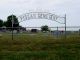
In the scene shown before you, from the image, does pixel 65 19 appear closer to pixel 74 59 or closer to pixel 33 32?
pixel 33 32

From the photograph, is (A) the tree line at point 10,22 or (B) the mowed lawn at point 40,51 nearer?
(B) the mowed lawn at point 40,51

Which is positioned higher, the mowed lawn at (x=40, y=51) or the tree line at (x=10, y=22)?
the tree line at (x=10, y=22)

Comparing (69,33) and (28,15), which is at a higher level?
(28,15)

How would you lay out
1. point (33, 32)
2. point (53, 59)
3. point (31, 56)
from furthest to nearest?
point (33, 32) < point (31, 56) < point (53, 59)

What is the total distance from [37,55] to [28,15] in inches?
716

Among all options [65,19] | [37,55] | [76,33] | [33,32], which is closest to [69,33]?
[76,33]

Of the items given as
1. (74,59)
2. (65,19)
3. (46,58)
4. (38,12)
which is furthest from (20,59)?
(38,12)

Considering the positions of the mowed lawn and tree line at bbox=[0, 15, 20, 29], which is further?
tree line at bbox=[0, 15, 20, 29]

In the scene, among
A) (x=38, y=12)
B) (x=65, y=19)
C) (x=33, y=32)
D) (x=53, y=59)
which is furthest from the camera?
(x=33, y=32)

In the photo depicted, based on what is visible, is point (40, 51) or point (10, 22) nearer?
point (40, 51)

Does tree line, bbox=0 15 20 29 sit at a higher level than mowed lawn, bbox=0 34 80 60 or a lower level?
higher

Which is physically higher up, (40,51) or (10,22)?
(10,22)

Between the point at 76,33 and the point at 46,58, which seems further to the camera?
the point at 76,33

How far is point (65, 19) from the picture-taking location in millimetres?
28219
